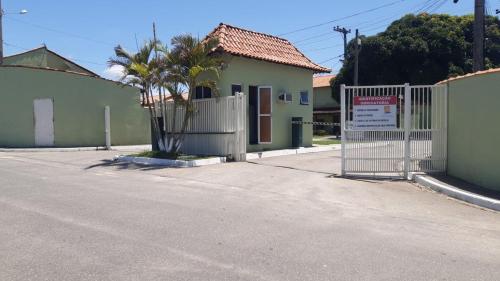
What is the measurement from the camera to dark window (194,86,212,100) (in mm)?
17844

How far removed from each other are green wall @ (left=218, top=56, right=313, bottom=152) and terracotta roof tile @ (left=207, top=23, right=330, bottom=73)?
0.29 m

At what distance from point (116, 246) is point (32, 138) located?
17238 mm

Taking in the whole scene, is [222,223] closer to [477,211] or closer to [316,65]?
[477,211]

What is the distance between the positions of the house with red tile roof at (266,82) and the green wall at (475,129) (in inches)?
306

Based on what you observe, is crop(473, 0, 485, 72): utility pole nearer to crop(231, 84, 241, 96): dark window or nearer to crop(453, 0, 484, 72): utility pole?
crop(453, 0, 484, 72): utility pole

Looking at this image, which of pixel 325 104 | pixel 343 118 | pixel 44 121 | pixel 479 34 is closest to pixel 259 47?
pixel 479 34

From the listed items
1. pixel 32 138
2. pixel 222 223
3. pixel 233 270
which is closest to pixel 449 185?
pixel 222 223

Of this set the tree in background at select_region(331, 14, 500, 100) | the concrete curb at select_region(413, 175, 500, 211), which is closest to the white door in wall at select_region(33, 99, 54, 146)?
the concrete curb at select_region(413, 175, 500, 211)

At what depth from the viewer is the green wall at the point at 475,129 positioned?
9.62 metres

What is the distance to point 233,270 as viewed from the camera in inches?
194

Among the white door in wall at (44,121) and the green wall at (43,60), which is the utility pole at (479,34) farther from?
the green wall at (43,60)

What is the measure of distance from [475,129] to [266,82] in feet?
31.5

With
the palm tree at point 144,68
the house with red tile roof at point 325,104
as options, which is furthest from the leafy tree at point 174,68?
the house with red tile roof at point 325,104

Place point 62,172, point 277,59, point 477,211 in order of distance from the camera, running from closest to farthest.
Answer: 1. point 477,211
2. point 62,172
3. point 277,59
